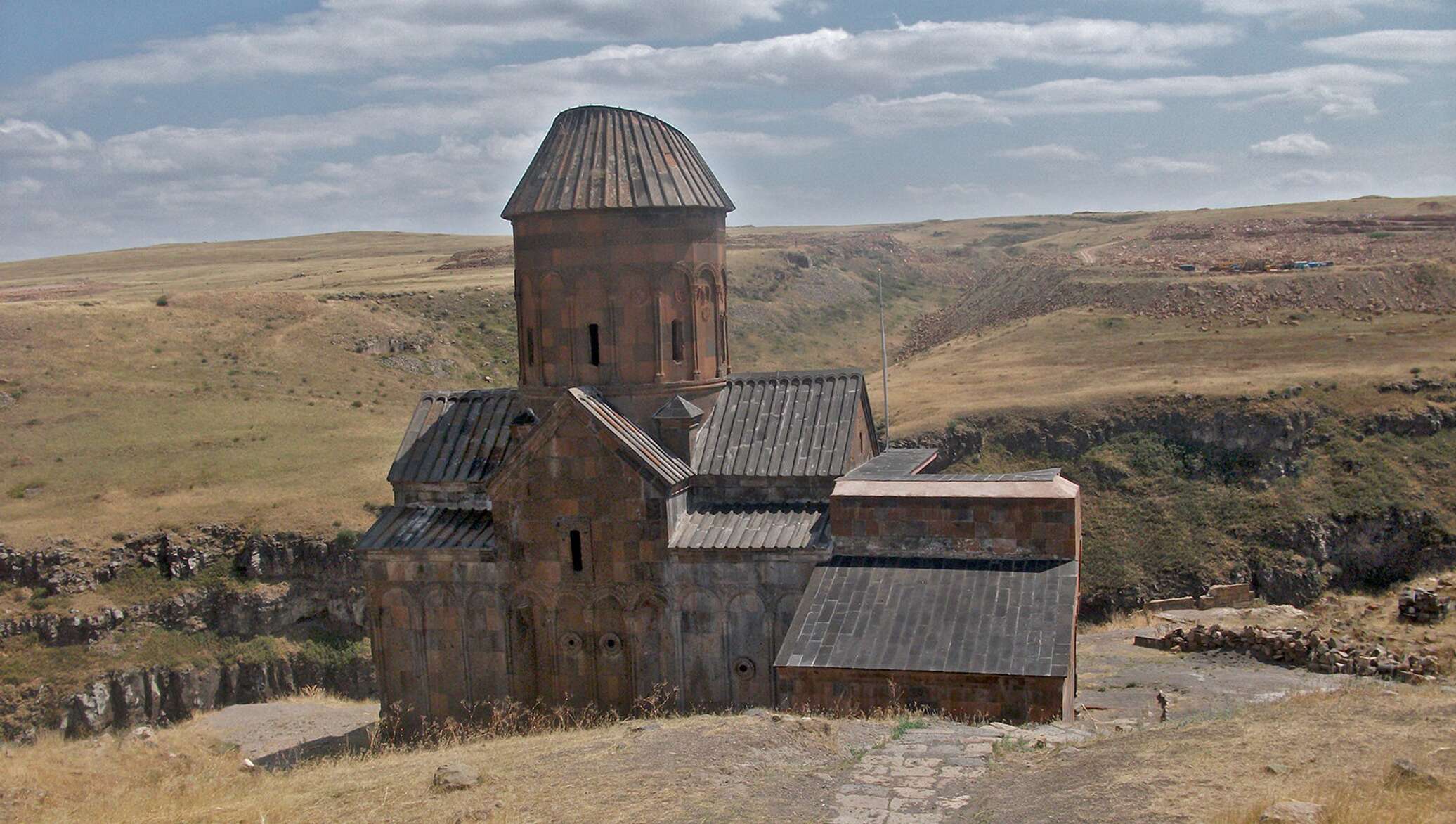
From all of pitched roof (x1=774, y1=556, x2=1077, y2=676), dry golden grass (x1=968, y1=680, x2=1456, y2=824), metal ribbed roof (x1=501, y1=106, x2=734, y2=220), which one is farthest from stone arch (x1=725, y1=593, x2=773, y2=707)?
metal ribbed roof (x1=501, y1=106, x2=734, y2=220)

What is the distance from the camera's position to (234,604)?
23.2m

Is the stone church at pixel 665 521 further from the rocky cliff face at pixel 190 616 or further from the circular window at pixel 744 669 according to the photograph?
the rocky cliff face at pixel 190 616

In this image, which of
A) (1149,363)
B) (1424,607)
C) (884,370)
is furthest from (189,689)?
(1149,363)

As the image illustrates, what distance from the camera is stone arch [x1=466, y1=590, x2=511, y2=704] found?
44.9 feet

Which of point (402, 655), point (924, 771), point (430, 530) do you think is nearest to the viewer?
point (924, 771)

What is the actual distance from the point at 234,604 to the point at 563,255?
1359cm

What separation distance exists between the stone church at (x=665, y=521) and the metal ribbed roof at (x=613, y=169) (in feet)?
0.12

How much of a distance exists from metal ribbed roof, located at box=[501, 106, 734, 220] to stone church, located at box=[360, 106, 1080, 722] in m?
0.04

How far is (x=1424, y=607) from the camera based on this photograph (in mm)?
18062

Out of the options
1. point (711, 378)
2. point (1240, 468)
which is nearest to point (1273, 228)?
point (1240, 468)

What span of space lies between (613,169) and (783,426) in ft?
13.4

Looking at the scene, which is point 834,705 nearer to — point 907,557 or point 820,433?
point 907,557

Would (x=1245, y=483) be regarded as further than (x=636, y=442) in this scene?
Yes

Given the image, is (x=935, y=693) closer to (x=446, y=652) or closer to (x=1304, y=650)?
(x=446, y=652)
